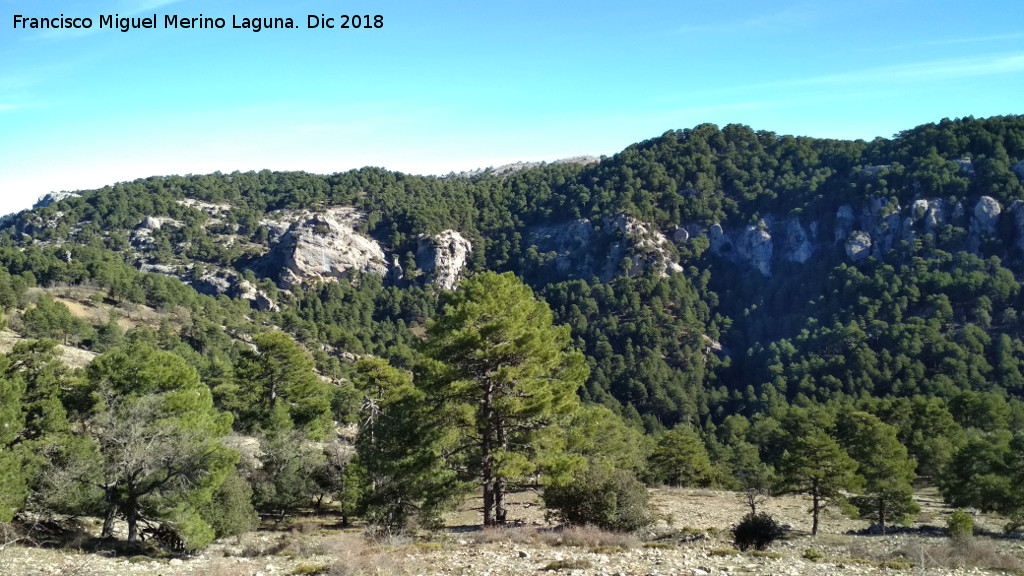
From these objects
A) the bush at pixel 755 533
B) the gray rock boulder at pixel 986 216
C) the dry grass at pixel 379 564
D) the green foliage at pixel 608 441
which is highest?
the gray rock boulder at pixel 986 216

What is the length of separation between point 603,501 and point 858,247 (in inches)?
5622

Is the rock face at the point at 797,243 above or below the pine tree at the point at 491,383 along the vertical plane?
above

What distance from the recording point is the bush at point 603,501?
53.3 ft

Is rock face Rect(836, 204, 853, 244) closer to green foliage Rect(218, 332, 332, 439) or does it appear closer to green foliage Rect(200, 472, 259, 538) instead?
green foliage Rect(218, 332, 332, 439)

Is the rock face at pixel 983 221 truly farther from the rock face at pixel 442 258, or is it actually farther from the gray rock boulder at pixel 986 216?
the rock face at pixel 442 258

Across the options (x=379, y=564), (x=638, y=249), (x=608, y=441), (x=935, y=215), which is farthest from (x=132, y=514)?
(x=935, y=215)

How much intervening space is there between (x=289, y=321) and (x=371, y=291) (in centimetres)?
4884

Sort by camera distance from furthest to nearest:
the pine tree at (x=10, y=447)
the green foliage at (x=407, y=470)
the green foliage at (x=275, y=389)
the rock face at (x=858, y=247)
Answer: the rock face at (x=858, y=247), the green foliage at (x=275, y=389), the green foliage at (x=407, y=470), the pine tree at (x=10, y=447)

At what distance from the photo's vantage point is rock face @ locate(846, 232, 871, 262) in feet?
443

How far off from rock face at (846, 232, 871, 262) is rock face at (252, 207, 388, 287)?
115 meters

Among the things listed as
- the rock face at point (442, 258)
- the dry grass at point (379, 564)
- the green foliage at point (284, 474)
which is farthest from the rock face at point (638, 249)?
the dry grass at point (379, 564)

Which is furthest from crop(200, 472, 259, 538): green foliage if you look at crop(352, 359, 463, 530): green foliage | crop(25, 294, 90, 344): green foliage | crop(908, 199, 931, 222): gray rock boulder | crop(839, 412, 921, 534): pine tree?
crop(908, 199, 931, 222): gray rock boulder

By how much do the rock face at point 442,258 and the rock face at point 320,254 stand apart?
11488mm

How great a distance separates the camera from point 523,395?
56.2 ft
